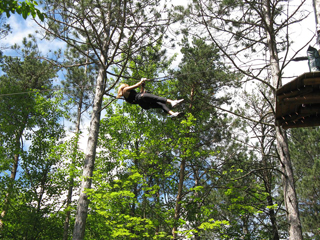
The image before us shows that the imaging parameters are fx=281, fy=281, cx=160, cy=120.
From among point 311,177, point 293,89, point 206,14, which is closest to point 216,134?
point 206,14

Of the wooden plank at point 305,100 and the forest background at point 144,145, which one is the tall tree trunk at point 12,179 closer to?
the forest background at point 144,145

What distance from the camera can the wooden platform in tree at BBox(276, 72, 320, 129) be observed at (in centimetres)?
392

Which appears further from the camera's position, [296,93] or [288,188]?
[288,188]

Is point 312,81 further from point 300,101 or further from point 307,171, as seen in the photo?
point 307,171

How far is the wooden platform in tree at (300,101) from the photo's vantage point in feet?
12.9

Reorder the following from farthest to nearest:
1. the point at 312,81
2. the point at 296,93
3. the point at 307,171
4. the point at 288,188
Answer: the point at 307,171, the point at 288,188, the point at 296,93, the point at 312,81

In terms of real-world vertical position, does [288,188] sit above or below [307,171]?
below

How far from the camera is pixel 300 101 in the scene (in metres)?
4.25

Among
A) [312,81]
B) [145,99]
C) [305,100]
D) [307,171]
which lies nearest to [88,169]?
[145,99]

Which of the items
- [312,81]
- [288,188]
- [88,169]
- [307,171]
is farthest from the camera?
[307,171]

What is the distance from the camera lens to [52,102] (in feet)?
46.9

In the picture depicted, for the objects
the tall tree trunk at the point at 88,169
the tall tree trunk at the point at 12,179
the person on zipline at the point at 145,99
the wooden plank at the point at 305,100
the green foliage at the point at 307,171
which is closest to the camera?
the wooden plank at the point at 305,100

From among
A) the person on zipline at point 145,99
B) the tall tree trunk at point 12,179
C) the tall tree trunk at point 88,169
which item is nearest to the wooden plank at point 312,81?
the person on zipline at point 145,99

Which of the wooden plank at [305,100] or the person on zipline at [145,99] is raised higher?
the person on zipline at [145,99]
